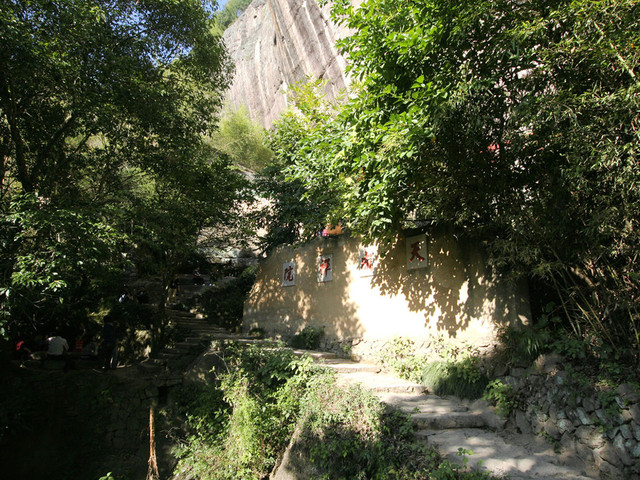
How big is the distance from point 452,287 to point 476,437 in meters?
2.33

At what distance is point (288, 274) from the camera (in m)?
9.23

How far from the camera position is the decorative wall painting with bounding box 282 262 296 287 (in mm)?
9094

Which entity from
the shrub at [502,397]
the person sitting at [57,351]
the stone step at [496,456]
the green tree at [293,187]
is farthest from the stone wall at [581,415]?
the person sitting at [57,351]

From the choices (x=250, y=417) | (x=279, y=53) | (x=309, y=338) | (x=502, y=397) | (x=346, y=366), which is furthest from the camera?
(x=279, y=53)

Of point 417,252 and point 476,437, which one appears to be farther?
point 417,252

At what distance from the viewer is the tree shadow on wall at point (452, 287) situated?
5.33m

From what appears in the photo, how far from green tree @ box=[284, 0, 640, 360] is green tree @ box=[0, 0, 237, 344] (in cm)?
389

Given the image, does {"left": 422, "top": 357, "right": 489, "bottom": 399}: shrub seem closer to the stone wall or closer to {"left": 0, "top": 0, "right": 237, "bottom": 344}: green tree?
the stone wall

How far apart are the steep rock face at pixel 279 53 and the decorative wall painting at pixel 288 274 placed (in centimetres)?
410

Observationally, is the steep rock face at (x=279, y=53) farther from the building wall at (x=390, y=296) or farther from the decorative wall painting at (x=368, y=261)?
the building wall at (x=390, y=296)

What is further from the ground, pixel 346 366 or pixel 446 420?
pixel 346 366

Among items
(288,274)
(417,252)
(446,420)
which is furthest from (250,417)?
(288,274)

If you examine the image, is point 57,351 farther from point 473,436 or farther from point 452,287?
point 473,436

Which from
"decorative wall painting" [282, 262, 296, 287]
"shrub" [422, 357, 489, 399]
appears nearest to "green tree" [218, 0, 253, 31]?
"decorative wall painting" [282, 262, 296, 287]
